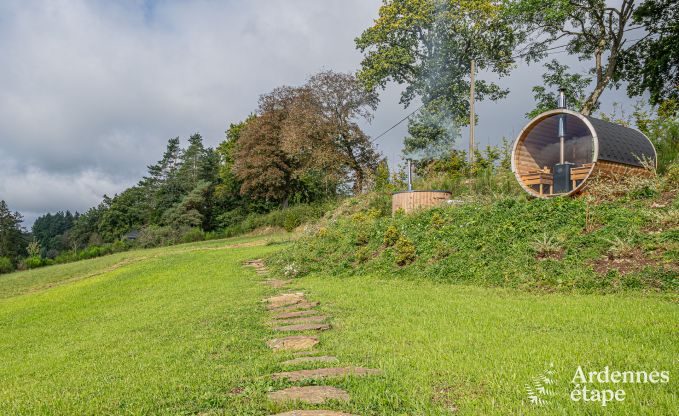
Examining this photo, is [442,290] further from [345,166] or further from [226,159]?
[226,159]

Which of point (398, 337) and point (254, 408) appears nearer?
point (254, 408)

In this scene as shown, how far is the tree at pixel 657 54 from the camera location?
17.2m

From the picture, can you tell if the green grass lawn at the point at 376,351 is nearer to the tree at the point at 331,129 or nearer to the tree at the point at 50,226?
the tree at the point at 331,129

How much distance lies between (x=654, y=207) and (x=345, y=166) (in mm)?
19257

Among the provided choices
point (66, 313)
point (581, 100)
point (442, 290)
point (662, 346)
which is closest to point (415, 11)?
point (581, 100)

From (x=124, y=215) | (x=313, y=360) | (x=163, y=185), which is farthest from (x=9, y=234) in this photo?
(x=313, y=360)

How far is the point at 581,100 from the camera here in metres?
18.4

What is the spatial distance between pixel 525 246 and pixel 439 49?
16.1m

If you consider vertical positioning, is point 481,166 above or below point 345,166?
below

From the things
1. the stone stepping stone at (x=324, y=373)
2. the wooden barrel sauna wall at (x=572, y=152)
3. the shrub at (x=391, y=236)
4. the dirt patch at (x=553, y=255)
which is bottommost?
the stone stepping stone at (x=324, y=373)

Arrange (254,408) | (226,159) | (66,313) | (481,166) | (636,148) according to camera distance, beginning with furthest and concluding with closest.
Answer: (226,159) < (481,166) < (636,148) < (66,313) < (254,408)

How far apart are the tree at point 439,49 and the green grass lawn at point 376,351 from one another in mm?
15904

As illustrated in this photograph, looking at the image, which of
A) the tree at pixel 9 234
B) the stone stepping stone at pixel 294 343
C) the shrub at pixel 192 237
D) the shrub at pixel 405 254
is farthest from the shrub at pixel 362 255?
the tree at pixel 9 234

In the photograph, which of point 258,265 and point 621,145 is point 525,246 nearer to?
point 621,145
